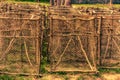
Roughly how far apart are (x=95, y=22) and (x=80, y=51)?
1.29 meters

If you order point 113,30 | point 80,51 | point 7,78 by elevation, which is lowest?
point 7,78

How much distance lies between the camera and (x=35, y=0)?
149 ft

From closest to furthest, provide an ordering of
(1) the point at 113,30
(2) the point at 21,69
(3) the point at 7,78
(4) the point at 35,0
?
(3) the point at 7,78 → (2) the point at 21,69 → (1) the point at 113,30 → (4) the point at 35,0

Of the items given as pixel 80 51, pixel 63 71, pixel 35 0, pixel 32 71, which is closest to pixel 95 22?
pixel 80 51

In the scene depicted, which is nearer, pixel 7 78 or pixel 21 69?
pixel 7 78

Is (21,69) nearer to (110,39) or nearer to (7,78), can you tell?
(7,78)

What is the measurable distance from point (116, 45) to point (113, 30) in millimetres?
644

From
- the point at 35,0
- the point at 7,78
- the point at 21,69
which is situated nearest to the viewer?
the point at 7,78

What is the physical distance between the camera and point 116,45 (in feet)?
38.2

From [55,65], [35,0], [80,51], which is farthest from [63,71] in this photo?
[35,0]

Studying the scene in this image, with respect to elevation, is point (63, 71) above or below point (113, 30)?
below

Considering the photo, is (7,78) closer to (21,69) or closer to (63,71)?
(21,69)

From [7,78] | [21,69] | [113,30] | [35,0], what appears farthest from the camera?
[35,0]

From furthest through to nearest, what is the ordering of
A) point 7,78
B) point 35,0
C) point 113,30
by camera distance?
point 35,0 → point 113,30 → point 7,78
